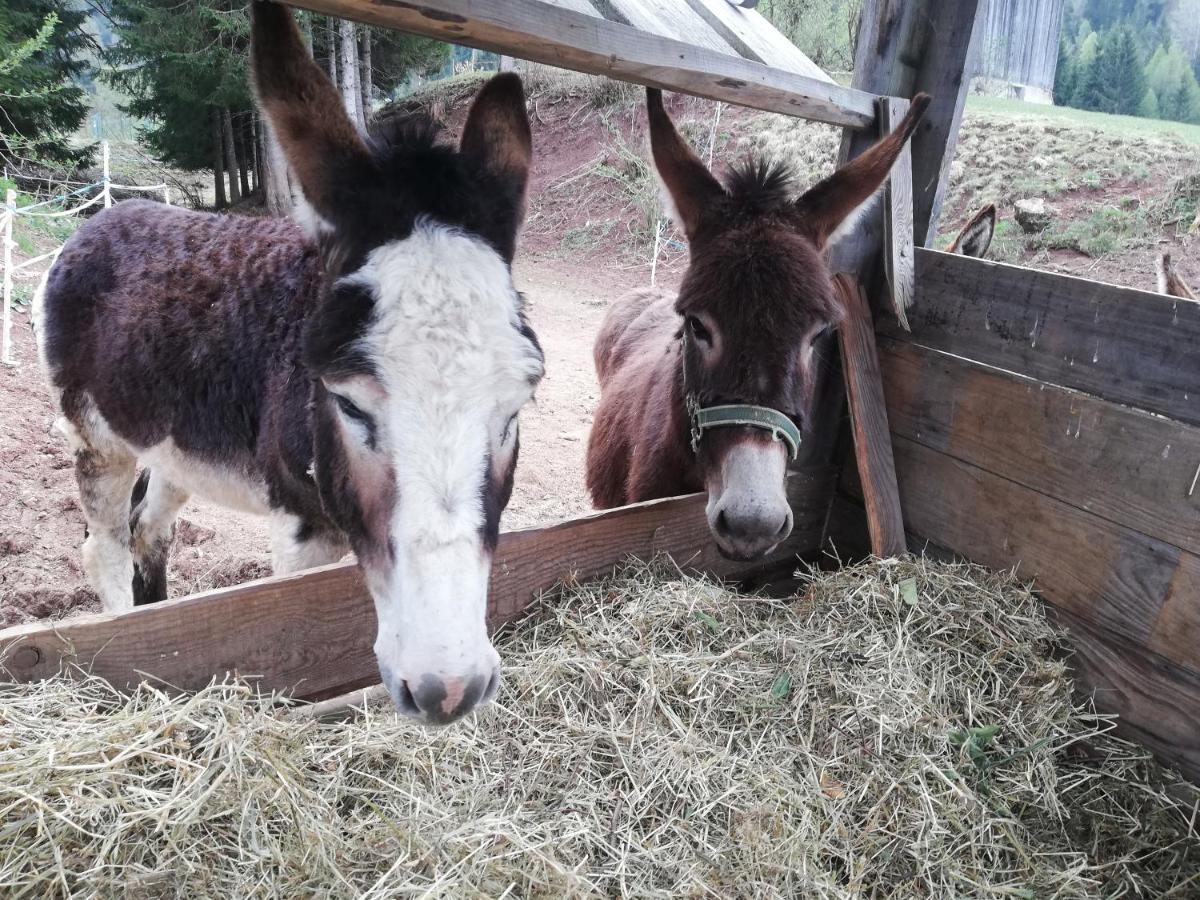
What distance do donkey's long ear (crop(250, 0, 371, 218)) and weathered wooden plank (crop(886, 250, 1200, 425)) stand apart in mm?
2224

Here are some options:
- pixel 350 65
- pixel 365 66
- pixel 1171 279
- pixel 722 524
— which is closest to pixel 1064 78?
pixel 365 66

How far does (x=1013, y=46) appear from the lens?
683 inches

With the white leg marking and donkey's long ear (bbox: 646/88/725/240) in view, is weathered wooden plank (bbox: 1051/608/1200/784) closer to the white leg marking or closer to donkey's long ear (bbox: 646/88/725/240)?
donkey's long ear (bbox: 646/88/725/240)

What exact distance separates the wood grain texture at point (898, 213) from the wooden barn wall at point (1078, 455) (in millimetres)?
125

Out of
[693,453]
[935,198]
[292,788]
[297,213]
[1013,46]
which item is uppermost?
[1013,46]

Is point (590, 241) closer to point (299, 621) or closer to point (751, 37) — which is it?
point (751, 37)

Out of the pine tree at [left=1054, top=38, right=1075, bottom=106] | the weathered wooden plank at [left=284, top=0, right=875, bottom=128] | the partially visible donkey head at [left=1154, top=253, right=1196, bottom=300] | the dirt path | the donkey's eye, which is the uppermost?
the pine tree at [left=1054, top=38, right=1075, bottom=106]

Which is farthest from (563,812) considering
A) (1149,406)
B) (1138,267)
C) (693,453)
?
(1138,267)

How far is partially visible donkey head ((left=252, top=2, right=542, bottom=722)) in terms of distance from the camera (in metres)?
1.33

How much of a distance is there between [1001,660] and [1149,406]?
94 cm

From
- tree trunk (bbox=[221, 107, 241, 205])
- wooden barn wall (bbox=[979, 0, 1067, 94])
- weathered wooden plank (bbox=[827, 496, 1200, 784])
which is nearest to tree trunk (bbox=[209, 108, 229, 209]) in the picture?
tree trunk (bbox=[221, 107, 241, 205])

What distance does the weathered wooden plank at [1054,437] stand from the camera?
2096mm

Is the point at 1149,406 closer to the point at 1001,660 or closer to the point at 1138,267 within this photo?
the point at 1001,660

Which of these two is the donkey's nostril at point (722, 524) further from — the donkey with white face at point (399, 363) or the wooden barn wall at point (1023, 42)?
the wooden barn wall at point (1023, 42)
